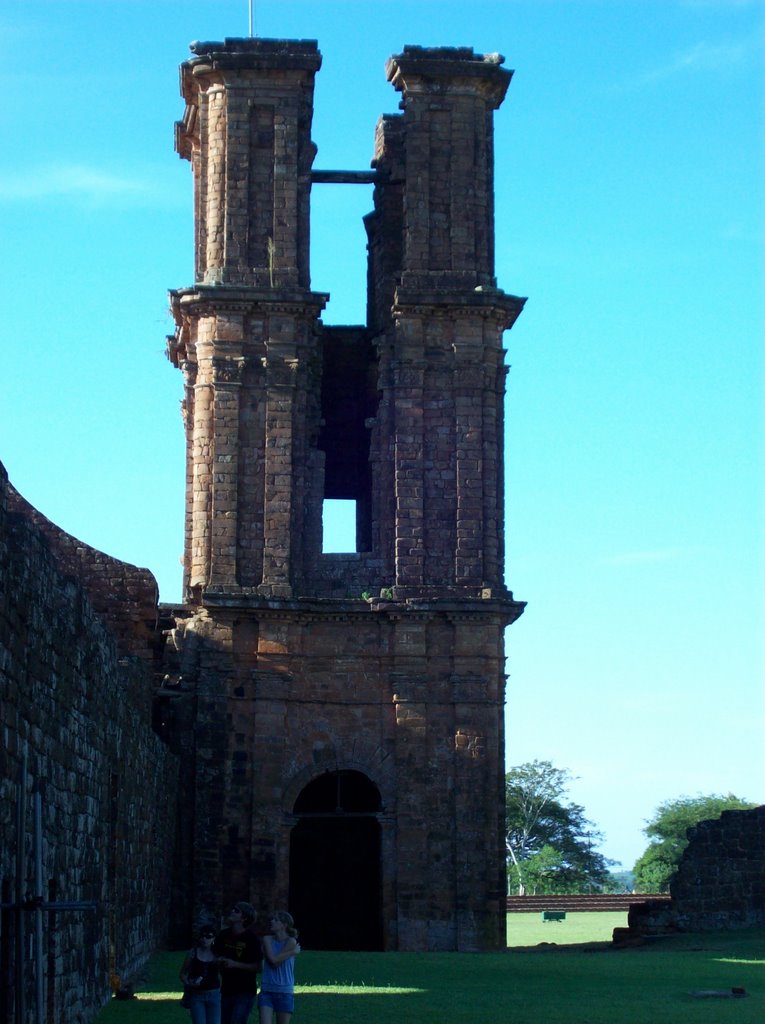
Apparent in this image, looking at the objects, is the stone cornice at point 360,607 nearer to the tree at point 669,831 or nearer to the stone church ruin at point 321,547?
the stone church ruin at point 321,547

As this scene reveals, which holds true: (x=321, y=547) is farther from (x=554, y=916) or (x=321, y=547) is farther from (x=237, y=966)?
(x=237, y=966)

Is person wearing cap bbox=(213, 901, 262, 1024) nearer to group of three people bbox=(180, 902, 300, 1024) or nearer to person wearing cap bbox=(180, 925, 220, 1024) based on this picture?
group of three people bbox=(180, 902, 300, 1024)

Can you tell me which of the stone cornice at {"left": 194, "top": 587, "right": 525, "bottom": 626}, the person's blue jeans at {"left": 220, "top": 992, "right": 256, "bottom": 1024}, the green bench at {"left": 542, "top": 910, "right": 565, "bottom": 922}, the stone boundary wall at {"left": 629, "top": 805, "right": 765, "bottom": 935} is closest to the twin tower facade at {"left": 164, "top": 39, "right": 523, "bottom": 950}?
the stone cornice at {"left": 194, "top": 587, "right": 525, "bottom": 626}

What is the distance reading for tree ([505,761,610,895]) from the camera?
81.8 metres

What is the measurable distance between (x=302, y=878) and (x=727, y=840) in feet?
29.2

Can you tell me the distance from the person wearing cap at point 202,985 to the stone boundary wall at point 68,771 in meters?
0.90

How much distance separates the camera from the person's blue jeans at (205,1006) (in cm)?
1355

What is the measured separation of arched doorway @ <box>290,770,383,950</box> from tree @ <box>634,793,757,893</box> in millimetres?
46503

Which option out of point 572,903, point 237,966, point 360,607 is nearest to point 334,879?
point 360,607

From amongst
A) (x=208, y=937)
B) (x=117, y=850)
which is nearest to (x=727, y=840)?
(x=117, y=850)

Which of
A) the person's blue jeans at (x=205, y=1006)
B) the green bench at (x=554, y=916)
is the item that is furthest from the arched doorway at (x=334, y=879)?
the person's blue jeans at (x=205, y=1006)

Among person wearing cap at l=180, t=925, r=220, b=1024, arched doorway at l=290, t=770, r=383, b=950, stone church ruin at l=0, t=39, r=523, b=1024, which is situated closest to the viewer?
person wearing cap at l=180, t=925, r=220, b=1024

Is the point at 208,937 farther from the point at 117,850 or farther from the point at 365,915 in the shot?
the point at 365,915

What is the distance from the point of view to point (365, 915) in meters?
37.1
